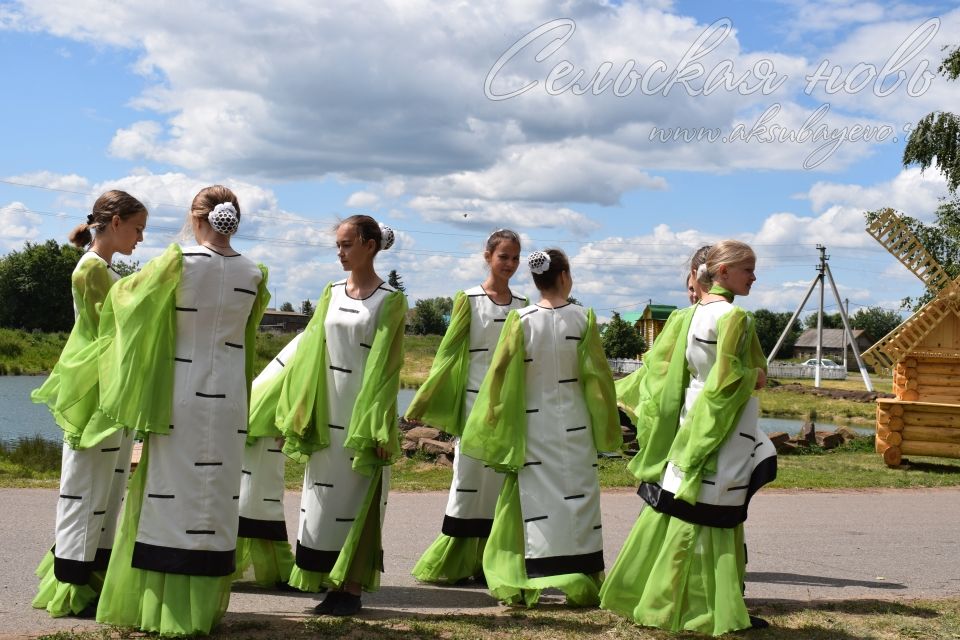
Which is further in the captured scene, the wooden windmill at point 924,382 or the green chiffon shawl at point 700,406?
the wooden windmill at point 924,382

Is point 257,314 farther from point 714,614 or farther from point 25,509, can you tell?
point 25,509

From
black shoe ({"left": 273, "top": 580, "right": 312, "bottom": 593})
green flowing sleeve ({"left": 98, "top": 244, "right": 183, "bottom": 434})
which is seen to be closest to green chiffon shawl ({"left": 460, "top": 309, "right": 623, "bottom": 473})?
black shoe ({"left": 273, "top": 580, "right": 312, "bottom": 593})

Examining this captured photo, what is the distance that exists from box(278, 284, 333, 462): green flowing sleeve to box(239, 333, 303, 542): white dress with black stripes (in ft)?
1.11

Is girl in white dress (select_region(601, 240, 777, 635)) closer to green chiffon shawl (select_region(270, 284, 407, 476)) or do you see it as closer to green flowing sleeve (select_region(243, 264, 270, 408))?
green chiffon shawl (select_region(270, 284, 407, 476))

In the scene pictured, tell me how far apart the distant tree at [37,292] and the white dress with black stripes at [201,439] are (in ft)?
180

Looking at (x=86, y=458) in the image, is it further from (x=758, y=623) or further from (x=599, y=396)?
(x=758, y=623)

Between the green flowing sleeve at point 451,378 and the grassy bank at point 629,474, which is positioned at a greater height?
the green flowing sleeve at point 451,378

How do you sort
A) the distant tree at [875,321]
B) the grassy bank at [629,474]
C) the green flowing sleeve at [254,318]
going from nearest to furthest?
the green flowing sleeve at [254,318]
the grassy bank at [629,474]
the distant tree at [875,321]

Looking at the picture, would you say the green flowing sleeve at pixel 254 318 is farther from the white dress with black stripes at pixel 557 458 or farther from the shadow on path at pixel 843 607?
the shadow on path at pixel 843 607

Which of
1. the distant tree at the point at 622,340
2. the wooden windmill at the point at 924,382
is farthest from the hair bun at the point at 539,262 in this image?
the distant tree at the point at 622,340

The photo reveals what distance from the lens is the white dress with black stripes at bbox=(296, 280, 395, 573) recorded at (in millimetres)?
5879

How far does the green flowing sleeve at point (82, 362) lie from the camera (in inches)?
222

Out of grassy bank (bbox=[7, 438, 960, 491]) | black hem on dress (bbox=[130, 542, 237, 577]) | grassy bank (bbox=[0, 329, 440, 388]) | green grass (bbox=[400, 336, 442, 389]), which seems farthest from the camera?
green grass (bbox=[400, 336, 442, 389])

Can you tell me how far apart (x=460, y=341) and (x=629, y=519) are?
3826mm
